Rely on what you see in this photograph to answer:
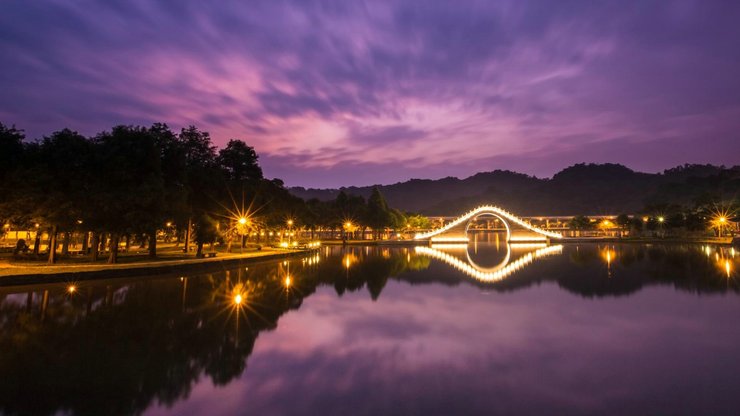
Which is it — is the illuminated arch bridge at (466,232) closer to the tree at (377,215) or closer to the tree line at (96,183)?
the tree at (377,215)

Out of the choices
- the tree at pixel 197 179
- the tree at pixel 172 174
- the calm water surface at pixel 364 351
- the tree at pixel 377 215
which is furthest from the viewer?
the tree at pixel 377 215

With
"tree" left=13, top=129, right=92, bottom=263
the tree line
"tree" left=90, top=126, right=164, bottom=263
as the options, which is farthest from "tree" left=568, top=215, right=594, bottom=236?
"tree" left=13, top=129, right=92, bottom=263

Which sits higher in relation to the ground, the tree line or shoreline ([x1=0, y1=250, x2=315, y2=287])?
the tree line

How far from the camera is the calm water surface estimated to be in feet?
22.7

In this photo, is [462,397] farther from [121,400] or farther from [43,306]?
[43,306]

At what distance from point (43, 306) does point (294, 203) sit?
150 feet

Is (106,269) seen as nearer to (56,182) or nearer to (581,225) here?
(56,182)

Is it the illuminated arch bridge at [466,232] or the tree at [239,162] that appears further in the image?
the illuminated arch bridge at [466,232]

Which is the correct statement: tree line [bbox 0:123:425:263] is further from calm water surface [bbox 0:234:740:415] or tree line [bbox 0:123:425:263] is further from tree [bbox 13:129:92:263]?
calm water surface [bbox 0:234:740:415]

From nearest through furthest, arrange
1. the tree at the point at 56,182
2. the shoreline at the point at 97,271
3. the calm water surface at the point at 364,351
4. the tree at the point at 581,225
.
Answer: the calm water surface at the point at 364,351 → the shoreline at the point at 97,271 → the tree at the point at 56,182 → the tree at the point at 581,225

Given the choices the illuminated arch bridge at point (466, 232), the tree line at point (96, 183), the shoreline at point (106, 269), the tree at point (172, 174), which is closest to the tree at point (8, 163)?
the tree line at point (96, 183)

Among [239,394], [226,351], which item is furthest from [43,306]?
[239,394]

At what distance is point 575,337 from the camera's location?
11055mm

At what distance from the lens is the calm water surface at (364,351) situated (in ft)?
22.7
